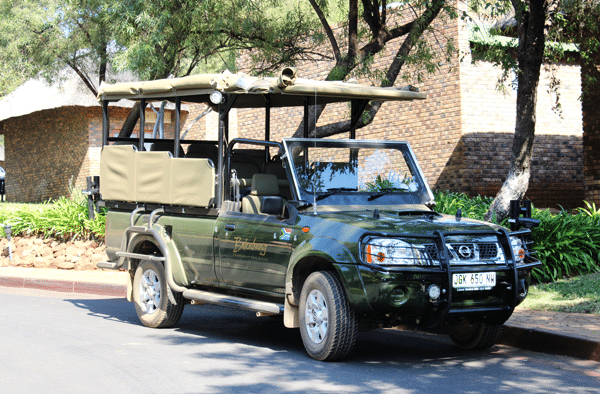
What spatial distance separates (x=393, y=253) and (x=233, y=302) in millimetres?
1931

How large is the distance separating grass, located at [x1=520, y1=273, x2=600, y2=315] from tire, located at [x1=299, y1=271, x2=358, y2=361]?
3564 mm

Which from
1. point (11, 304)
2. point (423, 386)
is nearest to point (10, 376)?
point (423, 386)

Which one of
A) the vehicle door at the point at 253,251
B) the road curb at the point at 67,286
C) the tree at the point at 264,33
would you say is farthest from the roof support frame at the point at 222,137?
the tree at the point at 264,33

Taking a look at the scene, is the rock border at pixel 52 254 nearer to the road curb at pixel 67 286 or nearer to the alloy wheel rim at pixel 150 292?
the road curb at pixel 67 286

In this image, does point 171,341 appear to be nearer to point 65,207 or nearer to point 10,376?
point 10,376

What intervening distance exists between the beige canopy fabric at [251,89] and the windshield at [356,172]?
22.8 inches

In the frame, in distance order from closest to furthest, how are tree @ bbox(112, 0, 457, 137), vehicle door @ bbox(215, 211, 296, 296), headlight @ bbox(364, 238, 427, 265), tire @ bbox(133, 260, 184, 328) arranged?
1. headlight @ bbox(364, 238, 427, 265)
2. vehicle door @ bbox(215, 211, 296, 296)
3. tire @ bbox(133, 260, 184, 328)
4. tree @ bbox(112, 0, 457, 137)

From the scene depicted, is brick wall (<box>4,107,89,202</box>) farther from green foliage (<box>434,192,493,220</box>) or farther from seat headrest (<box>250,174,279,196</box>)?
seat headrest (<box>250,174,279,196</box>)

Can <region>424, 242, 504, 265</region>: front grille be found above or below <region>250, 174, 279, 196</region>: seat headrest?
below

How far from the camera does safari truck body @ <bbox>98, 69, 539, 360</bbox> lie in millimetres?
6371

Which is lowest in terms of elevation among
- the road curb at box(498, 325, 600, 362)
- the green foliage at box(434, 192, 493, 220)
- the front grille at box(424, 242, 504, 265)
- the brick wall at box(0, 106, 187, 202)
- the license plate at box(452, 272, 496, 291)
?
the road curb at box(498, 325, 600, 362)

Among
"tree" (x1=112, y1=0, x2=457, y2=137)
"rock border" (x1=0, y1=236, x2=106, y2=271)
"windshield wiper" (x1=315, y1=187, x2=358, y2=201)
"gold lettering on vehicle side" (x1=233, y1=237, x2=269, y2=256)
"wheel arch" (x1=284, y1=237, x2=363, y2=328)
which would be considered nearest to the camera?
"wheel arch" (x1=284, y1=237, x2=363, y2=328)

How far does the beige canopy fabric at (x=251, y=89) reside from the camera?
302 inches

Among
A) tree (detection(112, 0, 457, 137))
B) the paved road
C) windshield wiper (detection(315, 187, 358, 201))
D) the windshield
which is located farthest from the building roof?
windshield wiper (detection(315, 187, 358, 201))
